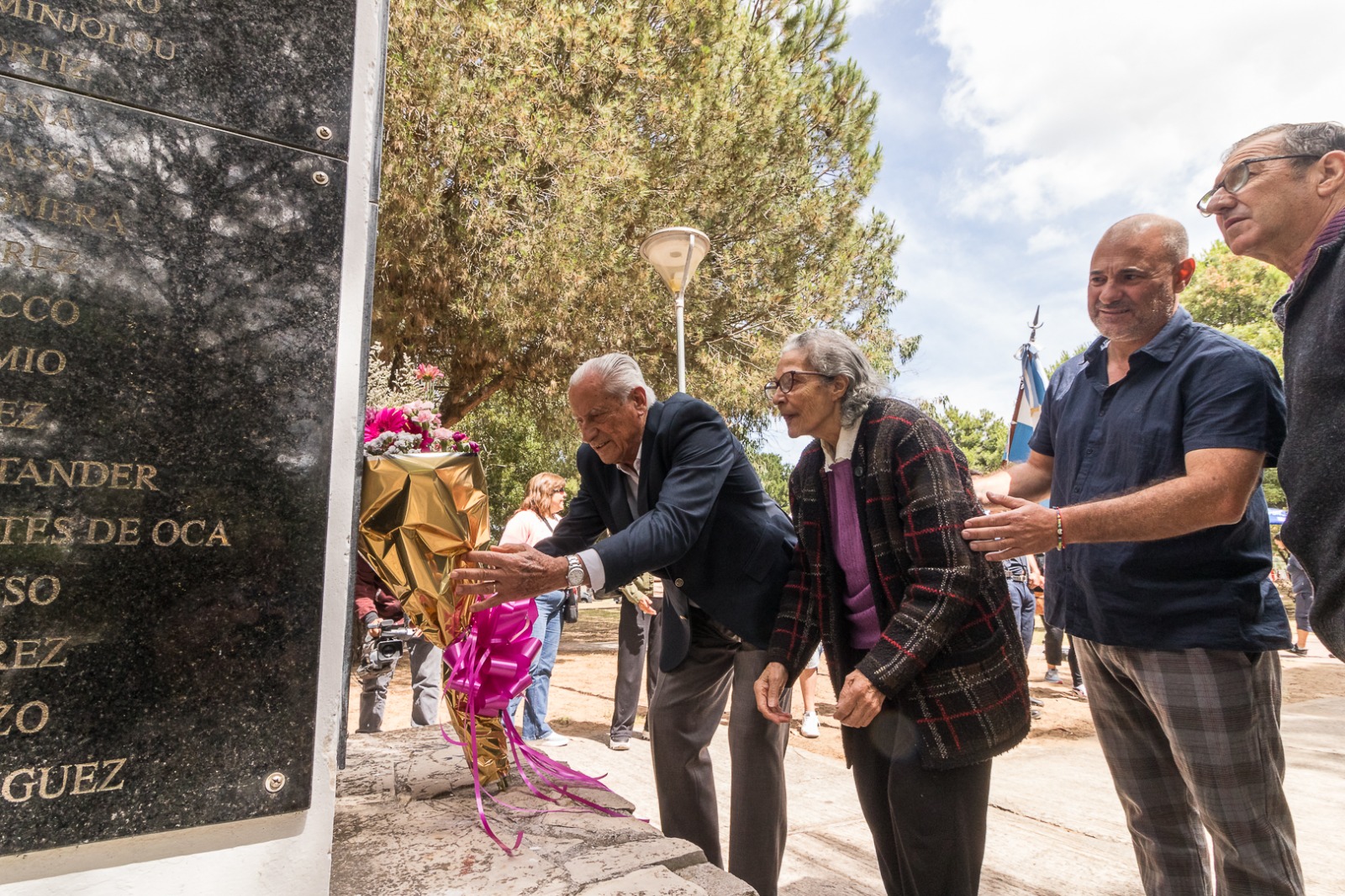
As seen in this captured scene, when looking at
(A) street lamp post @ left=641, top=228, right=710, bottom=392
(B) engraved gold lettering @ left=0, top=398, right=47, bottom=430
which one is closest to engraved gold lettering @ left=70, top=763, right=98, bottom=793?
(B) engraved gold lettering @ left=0, top=398, right=47, bottom=430

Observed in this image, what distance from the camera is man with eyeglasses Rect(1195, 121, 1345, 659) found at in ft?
4.64

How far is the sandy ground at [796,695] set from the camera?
575 cm

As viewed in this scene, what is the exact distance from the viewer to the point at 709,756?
8.02 feet

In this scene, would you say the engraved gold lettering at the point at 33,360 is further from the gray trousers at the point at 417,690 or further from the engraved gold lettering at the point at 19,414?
the gray trousers at the point at 417,690

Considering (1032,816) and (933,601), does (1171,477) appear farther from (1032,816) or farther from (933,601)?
(1032,816)

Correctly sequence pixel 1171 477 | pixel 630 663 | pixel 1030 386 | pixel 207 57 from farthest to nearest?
pixel 1030 386
pixel 630 663
pixel 1171 477
pixel 207 57

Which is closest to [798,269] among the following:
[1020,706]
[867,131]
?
[867,131]

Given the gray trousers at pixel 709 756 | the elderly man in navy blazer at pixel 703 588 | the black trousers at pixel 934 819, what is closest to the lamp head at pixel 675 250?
the elderly man in navy blazer at pixel 703 588

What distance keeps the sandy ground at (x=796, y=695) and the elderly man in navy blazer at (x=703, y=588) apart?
212 centimetres

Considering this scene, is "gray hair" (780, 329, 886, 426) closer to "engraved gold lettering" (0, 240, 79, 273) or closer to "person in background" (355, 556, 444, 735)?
"engraved gold lettering" (0, 240, 79, 273)

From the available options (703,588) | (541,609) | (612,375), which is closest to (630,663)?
(541,609)

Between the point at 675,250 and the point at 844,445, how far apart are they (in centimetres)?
489

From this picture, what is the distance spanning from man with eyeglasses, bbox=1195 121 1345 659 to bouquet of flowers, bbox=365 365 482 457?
179 cm

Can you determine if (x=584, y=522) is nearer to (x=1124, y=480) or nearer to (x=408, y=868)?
(x=408, y=868)
